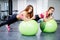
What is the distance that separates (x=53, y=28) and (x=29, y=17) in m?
1.17

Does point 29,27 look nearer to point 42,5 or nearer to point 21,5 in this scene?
point 42,5

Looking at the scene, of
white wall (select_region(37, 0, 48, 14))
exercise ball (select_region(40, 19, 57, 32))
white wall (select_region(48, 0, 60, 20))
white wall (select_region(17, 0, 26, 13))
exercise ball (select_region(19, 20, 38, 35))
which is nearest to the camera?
exercise ball (select_region(19, 20, 38, 35))

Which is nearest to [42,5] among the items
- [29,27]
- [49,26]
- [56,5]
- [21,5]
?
[56,5]

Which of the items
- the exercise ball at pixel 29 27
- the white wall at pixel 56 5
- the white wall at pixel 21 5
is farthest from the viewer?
the white wall at pixel 21 5

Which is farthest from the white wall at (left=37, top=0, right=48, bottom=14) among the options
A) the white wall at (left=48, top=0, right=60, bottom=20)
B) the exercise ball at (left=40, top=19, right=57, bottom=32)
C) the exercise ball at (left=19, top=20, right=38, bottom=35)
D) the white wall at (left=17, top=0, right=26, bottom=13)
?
the exercise ball at (left=19, top=20, right=38, bottom=35)

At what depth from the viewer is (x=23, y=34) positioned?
590 centimetres

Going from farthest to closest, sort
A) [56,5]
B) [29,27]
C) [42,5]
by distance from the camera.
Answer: [56,5] < [42,5] < [29,27]

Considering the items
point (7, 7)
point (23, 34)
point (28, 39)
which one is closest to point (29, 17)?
point (23, 34)

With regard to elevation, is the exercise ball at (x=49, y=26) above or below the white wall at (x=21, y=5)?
below

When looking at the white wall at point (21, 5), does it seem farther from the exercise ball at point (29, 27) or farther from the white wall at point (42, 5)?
the exercise ball at point (29, 27)

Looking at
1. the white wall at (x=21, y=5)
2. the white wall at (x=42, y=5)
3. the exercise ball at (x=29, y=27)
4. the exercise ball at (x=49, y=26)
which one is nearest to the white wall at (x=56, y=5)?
the white wall at (x=42, y=5)

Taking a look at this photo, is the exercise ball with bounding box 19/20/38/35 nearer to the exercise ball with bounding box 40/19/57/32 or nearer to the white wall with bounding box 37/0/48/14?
the exercise ball with bounding box 40/19/57/32

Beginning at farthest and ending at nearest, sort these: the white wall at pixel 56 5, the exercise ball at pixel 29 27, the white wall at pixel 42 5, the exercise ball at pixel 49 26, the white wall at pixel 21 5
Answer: the white wall at pixel 21 5 < the white wall at pixel 56 5 < the white wall at pixel 42 5 < the exercise ball at pixel 49 26 < the exercise ball at pixel 29 27

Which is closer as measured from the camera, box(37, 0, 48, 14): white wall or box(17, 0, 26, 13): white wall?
box(37, 0, 48, 14): white wall
